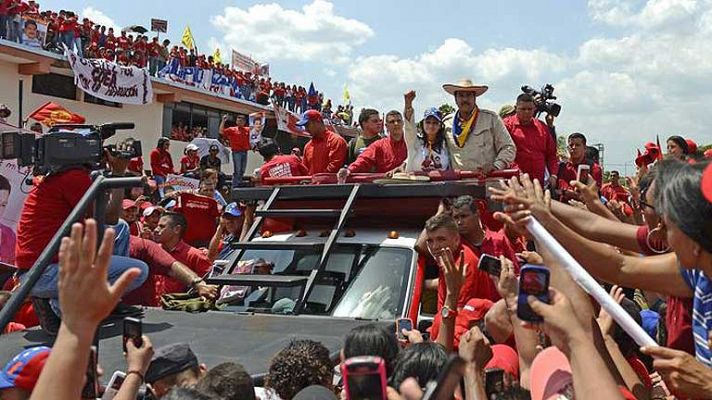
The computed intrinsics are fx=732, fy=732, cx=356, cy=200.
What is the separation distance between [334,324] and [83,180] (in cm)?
168

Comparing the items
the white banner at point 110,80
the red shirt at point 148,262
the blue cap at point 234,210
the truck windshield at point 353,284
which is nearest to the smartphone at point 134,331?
the truck windshield at point 353,284

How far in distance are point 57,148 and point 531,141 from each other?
5006 mm

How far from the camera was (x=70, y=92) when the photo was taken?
72.9ft

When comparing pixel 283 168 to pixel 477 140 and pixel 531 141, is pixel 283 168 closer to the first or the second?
pixel 477 140

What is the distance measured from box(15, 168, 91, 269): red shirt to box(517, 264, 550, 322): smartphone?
3128mm

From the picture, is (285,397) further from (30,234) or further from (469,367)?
(30,234)

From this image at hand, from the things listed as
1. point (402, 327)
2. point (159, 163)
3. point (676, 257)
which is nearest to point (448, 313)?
point (402, 327)

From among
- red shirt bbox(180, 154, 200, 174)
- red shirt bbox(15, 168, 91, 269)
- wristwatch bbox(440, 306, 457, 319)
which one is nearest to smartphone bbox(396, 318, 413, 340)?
wristwatch bbox(440, 306, 457, 319)

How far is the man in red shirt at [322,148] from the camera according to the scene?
300 inches

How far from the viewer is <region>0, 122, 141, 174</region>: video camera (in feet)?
10.2

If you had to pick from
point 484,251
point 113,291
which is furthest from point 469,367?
point 484,251

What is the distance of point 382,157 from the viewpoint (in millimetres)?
7191

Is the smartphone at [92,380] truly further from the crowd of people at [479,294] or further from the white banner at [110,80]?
the white banner at [110,80]

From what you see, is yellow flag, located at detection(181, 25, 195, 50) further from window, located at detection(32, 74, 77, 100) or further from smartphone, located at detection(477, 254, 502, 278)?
smartphone, located at detection(477, 254, 502, 278)
